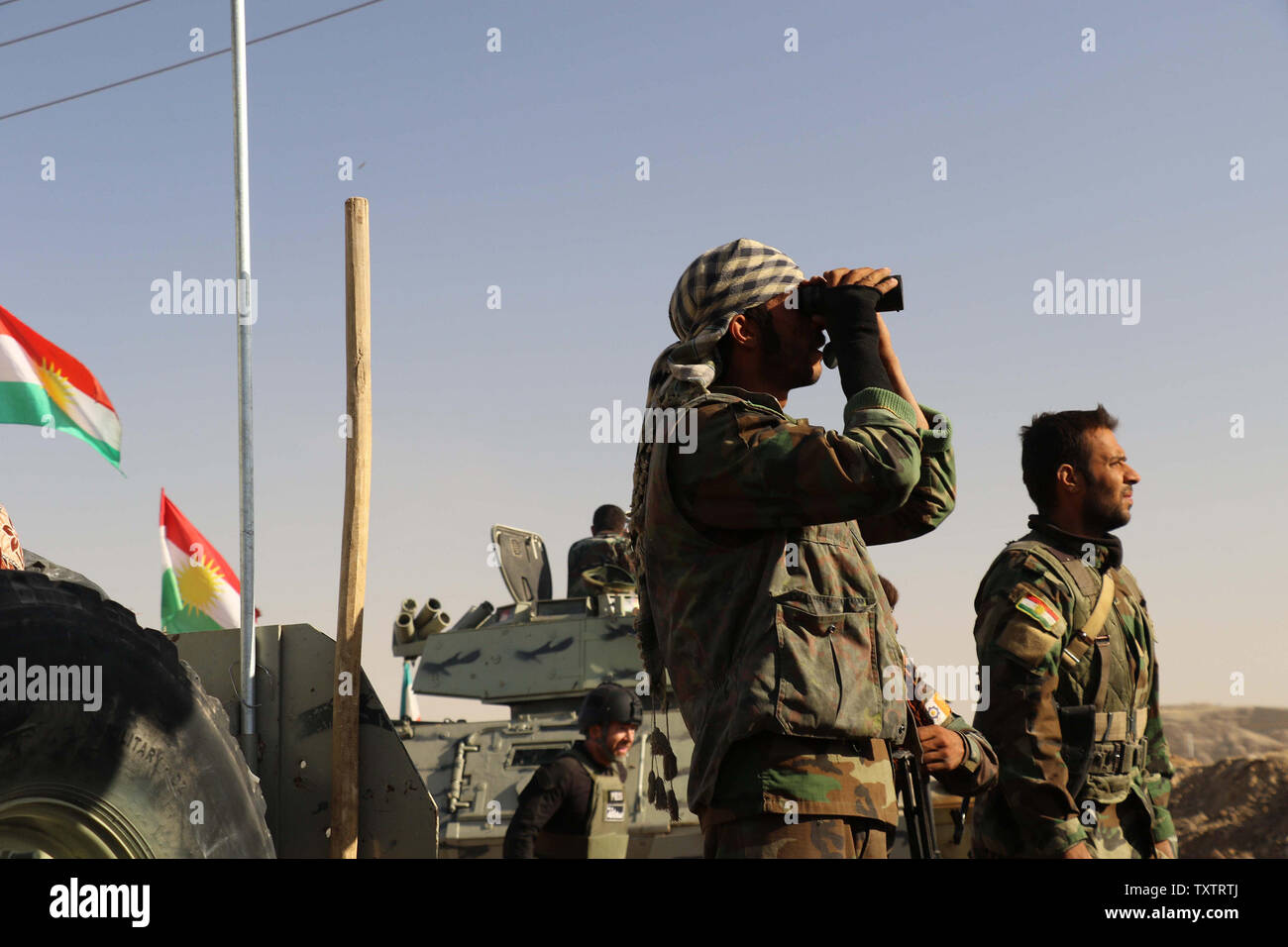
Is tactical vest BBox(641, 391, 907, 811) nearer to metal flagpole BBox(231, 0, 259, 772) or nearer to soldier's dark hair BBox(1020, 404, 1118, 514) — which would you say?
soldier's dark hair BBox(1020, 404, 1118, 514)

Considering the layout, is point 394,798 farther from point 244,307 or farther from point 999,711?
point 244,307

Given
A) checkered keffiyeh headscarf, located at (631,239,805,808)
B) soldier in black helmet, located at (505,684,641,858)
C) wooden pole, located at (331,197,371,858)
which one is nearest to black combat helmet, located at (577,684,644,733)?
soldier in black helmet, located at (505,684,641,858)

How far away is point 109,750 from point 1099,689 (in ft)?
9.41

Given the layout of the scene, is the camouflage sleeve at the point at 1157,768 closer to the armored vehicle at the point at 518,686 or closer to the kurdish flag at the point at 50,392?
the armored vehicle at the point at 518,686

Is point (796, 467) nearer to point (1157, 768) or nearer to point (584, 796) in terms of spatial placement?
point (1157, 768)

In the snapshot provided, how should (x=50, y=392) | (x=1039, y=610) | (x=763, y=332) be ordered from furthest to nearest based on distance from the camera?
(x=50, y=392), (x=1039, y=610), (x=763, y=332)

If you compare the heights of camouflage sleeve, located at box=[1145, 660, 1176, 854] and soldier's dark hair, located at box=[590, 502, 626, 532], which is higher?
soldier's dark hair, located at box=[590, 502, 626, 532]

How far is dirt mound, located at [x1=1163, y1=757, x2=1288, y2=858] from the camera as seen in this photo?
15.5 metres

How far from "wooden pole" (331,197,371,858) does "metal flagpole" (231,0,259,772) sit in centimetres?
32

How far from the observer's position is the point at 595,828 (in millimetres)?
6723

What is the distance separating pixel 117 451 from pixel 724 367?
6.04 meters

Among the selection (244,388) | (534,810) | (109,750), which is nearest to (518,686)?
(534,810)
